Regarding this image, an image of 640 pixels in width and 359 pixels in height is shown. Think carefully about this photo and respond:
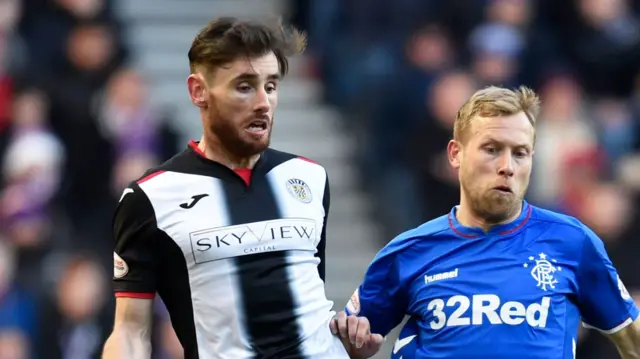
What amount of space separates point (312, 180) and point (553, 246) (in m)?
1.01

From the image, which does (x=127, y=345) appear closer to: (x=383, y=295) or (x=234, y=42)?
(x=383, y=295)

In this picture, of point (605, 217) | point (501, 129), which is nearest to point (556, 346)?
point (501, 129)

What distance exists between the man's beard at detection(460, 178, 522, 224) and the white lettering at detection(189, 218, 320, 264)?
69 cm

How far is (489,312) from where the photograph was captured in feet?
19.4

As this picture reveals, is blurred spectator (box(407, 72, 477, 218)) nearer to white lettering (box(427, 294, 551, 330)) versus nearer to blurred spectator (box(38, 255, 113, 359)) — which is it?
blurred spectator (box(38, 255, 113, 359))

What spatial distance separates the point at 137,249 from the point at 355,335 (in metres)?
0.93

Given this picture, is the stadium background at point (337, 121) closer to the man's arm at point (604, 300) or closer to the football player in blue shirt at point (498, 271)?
the man's arm at point (604, 300)

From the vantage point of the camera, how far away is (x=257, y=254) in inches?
230

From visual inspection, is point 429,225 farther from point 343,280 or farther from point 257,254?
point 343,280

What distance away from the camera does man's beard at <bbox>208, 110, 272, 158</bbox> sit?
Result: 591cm

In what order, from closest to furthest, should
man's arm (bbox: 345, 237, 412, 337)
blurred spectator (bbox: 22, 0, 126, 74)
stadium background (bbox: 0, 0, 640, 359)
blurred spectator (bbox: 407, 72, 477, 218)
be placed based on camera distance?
man's arm (bbox: 345, 237, 412, 337), stadium background (bbox: 0, 0, 640, 359), blurred spectator (bbox: 407, 72, 477, 218), blurred spectator (bbox: 22, 0, 126, 74)

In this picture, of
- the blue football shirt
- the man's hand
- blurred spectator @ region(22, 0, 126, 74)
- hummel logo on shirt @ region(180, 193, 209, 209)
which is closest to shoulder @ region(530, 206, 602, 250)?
the blue football shirt

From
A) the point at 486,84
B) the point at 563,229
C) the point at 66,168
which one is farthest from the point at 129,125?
the point at 563,229

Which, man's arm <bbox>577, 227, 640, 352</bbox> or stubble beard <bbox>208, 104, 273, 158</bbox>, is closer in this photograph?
stubble beard <bbox>208, 104, 273, 158</bbox>
